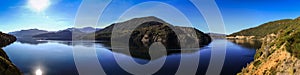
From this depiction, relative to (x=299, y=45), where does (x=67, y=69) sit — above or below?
below

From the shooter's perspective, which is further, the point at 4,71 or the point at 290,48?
the point at 290,48

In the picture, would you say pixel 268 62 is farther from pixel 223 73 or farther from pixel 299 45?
pixel 223 73

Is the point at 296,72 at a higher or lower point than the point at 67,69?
higher

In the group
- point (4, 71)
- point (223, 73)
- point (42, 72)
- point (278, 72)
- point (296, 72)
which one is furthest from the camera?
point (42, 72)

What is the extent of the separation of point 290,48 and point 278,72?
3448mm

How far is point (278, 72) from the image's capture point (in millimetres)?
29047

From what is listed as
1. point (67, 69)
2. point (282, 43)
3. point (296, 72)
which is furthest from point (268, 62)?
point (67, 69)

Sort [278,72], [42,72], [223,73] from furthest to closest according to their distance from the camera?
[42,72] < [223,73] < [278,72]

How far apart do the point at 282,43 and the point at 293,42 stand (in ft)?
11.7

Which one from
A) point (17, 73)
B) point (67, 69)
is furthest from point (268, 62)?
point (67, 69)

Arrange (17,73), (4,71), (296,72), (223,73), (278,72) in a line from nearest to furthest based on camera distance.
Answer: (4,71), (17,73), (296,72), (278,72), (223,73)

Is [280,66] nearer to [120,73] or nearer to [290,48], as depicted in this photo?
[290,48]

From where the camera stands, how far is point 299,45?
95.8 ft

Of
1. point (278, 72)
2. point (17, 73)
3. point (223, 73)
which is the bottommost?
point (223, 73)
